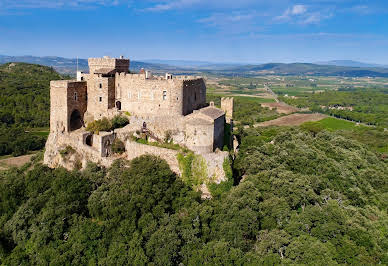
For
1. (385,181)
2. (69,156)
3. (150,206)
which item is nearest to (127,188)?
(150,206)

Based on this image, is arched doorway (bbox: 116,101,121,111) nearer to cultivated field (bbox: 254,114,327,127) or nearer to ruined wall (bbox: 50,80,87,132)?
ruined wall (bbox: 50,80,87,132)

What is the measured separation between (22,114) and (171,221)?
61.7 metres

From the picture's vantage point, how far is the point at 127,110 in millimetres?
32594

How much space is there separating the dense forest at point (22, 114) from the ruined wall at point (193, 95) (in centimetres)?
3970

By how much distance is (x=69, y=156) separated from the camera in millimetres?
30438

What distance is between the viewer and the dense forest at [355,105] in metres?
99.6

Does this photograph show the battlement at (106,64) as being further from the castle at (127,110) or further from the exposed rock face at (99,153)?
the exposed rock face at (99,153)

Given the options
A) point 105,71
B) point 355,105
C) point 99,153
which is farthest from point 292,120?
point 99,153

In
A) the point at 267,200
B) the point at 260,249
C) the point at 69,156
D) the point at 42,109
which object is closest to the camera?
the point at 260,249

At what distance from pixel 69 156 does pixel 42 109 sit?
52.2 meters

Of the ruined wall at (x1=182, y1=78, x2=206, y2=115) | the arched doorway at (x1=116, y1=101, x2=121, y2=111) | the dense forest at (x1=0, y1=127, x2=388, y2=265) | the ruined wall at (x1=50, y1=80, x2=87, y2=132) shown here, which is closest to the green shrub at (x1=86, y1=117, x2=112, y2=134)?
the ruined wall at (x1=50, y1=80, x2=87, y2=132)

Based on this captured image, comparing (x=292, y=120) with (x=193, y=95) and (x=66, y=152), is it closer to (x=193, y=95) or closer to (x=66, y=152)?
(x=193, y=95)

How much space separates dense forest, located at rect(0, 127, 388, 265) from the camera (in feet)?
71.5

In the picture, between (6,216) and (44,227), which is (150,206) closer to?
(44,227)
